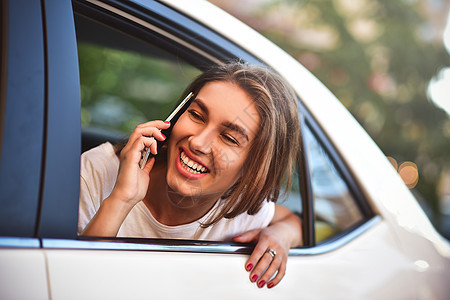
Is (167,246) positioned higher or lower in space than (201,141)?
lower

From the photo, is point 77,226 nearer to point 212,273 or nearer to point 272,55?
point 212,273

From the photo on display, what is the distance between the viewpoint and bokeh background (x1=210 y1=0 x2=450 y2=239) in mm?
7746

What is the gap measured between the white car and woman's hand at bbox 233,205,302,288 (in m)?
0.03

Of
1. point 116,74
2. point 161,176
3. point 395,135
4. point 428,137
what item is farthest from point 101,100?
point 428,137

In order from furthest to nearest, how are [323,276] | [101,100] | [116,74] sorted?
[101,100], [116,74], [323,276]

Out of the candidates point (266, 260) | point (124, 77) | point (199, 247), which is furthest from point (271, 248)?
point (124, 77)

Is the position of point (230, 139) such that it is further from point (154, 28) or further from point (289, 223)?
point (289, 223)

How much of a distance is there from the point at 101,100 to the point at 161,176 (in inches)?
118

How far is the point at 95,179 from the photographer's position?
121 cm

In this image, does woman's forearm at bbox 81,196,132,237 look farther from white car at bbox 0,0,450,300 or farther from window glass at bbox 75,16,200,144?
window glass at bbox 75,16,200,144

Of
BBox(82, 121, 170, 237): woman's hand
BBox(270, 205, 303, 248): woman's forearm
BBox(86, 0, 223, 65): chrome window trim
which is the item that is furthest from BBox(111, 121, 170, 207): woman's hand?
BBox(270, 205, 303, 248): woman's forearm

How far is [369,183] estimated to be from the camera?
6.25 ft

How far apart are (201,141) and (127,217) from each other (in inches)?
10.9

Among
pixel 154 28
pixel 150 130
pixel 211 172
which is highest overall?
pixel 154 28
